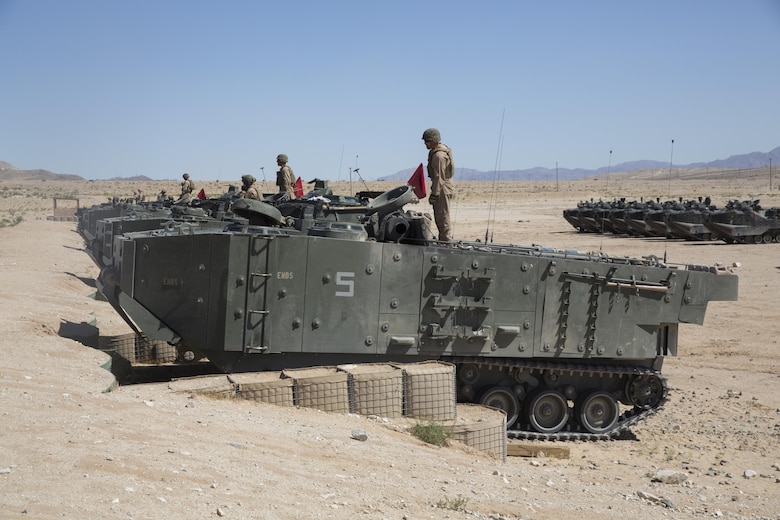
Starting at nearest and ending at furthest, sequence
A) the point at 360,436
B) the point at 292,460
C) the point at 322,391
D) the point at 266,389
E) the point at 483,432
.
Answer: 1. the point at 292,460
2. the point at 360,436
3. the point at 266,389
4. the point at 322,391
5. the point at 483,432

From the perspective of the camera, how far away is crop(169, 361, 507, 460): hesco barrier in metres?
9.63

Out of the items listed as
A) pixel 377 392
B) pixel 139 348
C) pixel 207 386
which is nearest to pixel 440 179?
pixel 377 392

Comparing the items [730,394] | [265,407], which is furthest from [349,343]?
[730,394]

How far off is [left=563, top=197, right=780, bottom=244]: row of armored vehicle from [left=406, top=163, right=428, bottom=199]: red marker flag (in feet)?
75.9

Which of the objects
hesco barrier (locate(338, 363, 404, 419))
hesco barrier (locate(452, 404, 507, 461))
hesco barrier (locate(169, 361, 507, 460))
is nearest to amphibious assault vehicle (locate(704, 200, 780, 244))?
hesco barrier (locate(452, 404, 507, 461))

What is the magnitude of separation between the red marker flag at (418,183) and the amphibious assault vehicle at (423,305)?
0.19 m

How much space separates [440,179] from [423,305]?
5.72ft

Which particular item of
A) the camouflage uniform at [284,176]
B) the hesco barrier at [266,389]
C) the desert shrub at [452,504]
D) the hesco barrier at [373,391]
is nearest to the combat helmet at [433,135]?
the hesco barrier at [373,391]

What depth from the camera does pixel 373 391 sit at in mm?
10039

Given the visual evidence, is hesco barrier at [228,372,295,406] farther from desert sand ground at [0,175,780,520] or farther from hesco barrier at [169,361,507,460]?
desert sand ground at [0,175,780,520]

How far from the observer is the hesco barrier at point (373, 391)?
31.6ft

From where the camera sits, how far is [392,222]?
37.3 ft

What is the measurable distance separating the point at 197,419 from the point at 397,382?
8.41 ft

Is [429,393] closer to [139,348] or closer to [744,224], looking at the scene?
[139,348]
